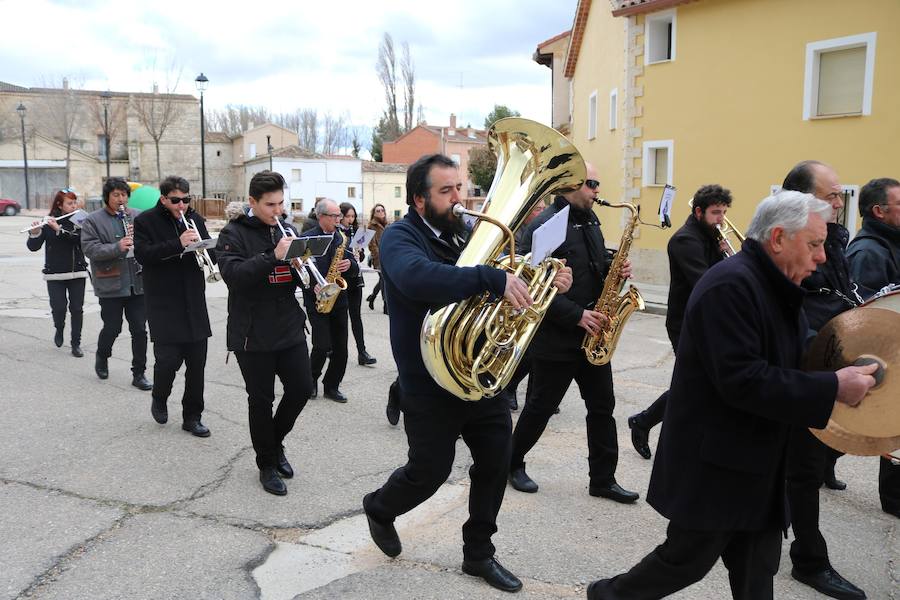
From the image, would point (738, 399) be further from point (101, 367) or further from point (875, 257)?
point (101, 367)

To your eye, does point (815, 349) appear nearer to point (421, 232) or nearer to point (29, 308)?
point (421, 232)

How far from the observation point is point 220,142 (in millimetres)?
62375

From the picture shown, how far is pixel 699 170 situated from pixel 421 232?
45.9 ft

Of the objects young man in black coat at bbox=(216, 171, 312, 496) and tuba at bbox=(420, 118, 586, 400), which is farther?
young man in black coat at bbox=(216, 171, 312, 496)

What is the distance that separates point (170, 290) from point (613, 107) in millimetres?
15492

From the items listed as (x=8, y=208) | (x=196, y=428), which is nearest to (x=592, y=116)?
(x=196, y=428)

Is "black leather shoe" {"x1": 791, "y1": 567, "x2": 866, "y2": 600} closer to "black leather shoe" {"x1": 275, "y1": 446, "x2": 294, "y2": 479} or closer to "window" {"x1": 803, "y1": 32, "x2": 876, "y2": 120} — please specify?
"black leather shoe" {"x1": 275, "y1": 446, "x2": 294, "y2": 479}

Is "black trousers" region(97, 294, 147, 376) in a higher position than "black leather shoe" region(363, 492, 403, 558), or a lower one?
higher

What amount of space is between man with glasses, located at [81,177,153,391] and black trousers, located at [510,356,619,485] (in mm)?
3978

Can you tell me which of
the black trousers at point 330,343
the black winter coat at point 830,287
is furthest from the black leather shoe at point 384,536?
the black trousers at point 330,343

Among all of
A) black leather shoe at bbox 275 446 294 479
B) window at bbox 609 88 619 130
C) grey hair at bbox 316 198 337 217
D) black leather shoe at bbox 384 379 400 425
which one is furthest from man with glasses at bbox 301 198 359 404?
window at bbox 609 88 619 130

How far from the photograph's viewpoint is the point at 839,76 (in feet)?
45.3

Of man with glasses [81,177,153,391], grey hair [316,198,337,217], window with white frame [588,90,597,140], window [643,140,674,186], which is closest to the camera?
man with glasses [81,177,153,391]

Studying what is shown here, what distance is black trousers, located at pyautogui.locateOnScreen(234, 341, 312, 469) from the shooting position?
4.45 m
